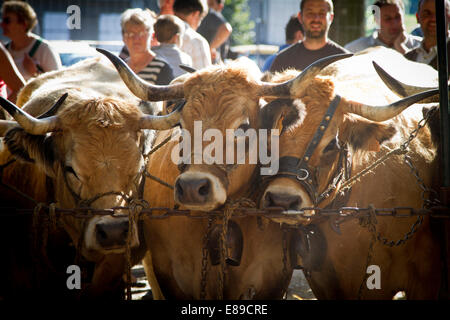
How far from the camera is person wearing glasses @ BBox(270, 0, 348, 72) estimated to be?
5668mm

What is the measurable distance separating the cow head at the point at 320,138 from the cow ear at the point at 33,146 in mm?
1437

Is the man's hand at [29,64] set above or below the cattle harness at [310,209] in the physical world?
above

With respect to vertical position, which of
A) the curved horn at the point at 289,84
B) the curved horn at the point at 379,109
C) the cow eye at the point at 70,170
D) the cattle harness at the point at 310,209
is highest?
the curved horn at the point at 289,84

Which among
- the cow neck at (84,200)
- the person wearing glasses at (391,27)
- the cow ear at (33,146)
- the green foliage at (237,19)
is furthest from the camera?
the green foliage at (237,19)

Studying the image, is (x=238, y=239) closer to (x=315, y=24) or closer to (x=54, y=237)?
(x=54, y=237)

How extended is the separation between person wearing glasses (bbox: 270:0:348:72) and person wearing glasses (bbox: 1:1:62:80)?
2625mm

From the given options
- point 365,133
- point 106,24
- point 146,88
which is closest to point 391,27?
point 365,133

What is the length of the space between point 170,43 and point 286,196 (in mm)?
3351

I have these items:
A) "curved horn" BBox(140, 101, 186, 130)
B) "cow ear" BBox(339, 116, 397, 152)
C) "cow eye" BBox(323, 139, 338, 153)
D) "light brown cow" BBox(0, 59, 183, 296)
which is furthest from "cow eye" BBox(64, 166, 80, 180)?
"cow ear" BBox(339, 116, 397, 152)

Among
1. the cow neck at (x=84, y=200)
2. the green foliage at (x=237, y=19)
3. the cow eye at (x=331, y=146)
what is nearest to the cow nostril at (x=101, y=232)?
the cow neck at (x=84, y=200)

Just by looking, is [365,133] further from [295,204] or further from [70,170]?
[70,170]

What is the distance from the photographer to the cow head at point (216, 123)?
302 centimetres

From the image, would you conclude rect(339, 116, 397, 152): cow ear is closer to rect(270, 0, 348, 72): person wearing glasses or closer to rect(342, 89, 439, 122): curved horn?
rect(342, 89, 439, 122): curved horn

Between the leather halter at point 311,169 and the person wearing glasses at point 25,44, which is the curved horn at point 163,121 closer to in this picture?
the leather halter at point 311,169
